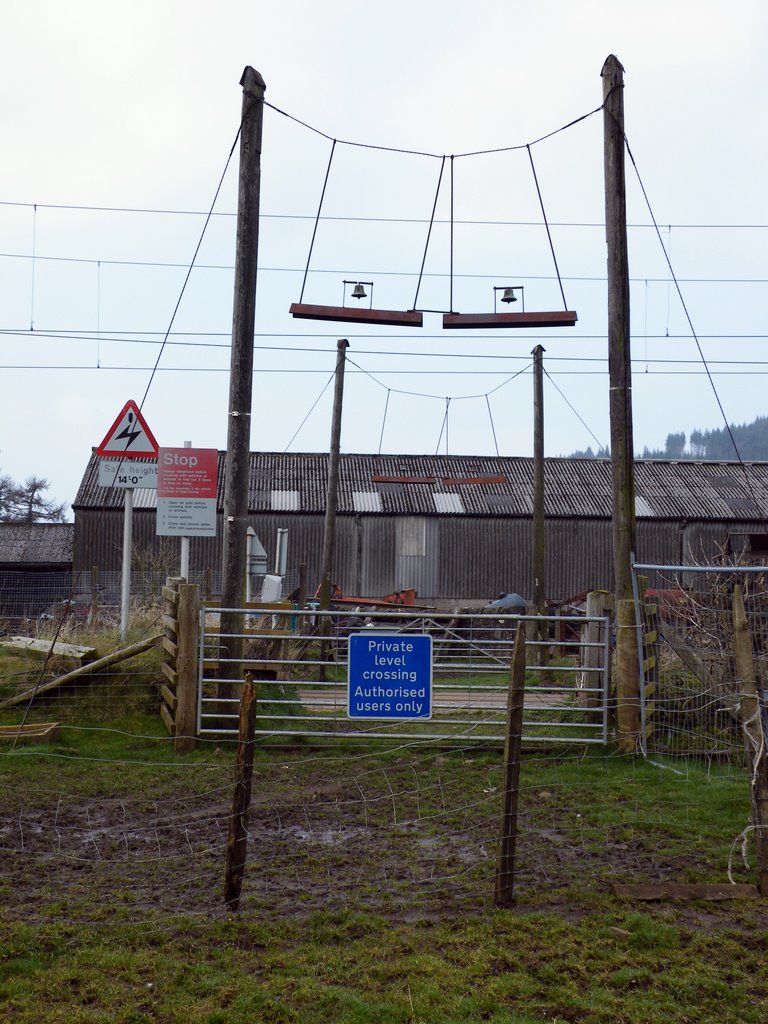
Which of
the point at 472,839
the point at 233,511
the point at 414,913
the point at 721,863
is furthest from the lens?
the point at 233,511

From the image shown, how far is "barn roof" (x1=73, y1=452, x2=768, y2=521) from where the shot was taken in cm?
3619

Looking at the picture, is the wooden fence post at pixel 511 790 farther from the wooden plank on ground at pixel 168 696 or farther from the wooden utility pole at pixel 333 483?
the wooden utility pole at pixel 333 483

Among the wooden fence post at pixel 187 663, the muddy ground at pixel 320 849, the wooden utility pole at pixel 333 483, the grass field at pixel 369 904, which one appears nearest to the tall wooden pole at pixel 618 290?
the grass field at pixel 369 904

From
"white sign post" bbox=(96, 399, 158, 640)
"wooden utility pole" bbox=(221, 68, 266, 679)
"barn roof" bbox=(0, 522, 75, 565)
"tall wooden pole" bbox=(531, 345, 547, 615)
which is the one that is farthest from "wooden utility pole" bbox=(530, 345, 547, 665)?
"barn roof" bbox=(0, 522, 75, 565)

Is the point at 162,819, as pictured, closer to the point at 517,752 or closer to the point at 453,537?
the point at 517,752

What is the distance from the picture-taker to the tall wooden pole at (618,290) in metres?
10.6

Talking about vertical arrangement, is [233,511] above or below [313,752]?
above

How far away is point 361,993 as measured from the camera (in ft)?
14.2

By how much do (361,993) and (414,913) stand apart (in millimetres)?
1074

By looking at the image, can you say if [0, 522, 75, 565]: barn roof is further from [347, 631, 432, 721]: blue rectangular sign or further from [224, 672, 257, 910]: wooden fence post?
[224, 672, 257, 910]: wooden fence post

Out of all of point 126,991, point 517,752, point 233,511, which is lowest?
→ point 126,991

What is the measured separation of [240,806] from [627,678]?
582cm

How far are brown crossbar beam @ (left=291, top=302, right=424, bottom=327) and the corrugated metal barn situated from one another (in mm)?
23846

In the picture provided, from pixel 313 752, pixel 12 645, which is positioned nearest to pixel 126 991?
pixel 313 752
